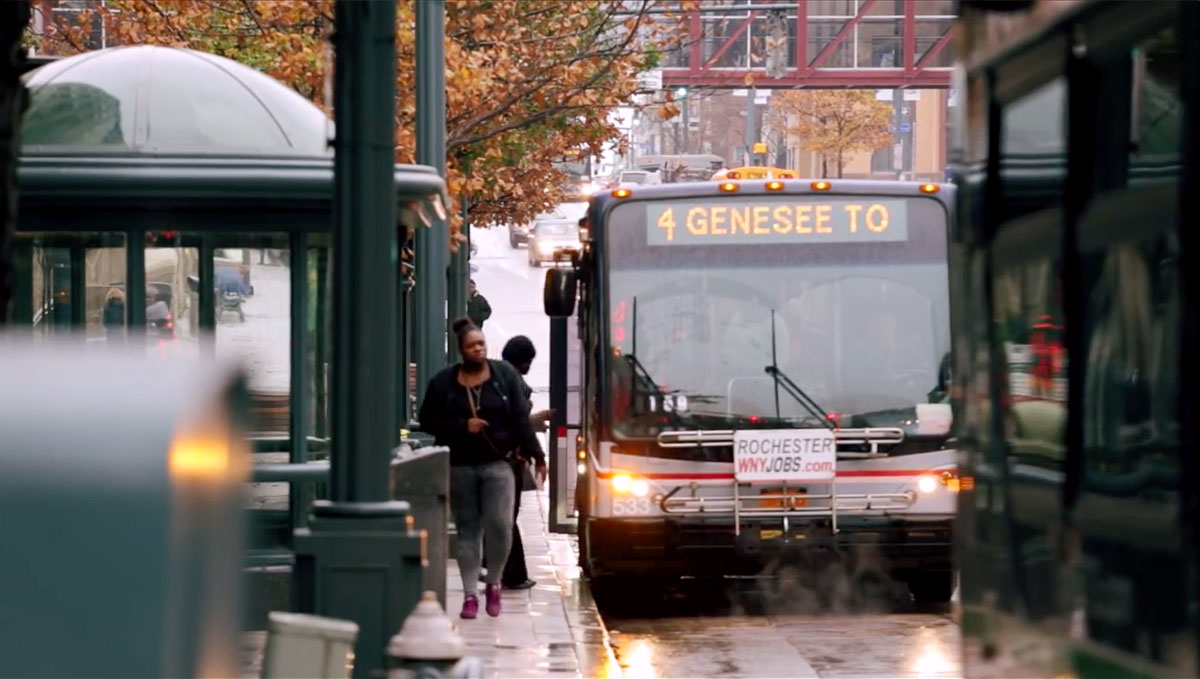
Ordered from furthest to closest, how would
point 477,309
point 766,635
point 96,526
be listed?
point 477,309
point 766,635
point 96,526

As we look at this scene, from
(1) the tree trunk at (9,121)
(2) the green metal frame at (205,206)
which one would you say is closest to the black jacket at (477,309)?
(2) the green metal frame at (205,206)

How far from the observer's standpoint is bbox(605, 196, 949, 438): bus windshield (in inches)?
567

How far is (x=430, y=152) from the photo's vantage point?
56.0 feet

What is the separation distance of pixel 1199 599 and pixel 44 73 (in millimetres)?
10418

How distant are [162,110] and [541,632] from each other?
3747 mm

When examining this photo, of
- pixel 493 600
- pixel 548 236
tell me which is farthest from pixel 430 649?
pixel 548 236

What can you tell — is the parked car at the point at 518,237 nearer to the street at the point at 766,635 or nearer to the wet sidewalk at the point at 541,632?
the wet sidewalk at the point at 541,632

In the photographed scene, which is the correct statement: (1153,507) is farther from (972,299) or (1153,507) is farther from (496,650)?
(496,650)

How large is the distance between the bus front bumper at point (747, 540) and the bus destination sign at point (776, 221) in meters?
1.89

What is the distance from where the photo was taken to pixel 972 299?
5.12 m

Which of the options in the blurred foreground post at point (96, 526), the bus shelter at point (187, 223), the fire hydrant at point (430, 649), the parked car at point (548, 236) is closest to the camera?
the blurred foreground post at point (96, 526)

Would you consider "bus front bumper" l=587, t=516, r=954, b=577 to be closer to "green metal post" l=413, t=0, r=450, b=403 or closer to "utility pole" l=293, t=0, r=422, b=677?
"green metal post" l=413, t=0, r=450, b=403

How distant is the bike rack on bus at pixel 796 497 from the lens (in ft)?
46.4

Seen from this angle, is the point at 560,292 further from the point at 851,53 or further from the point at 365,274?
the point at 851,53
